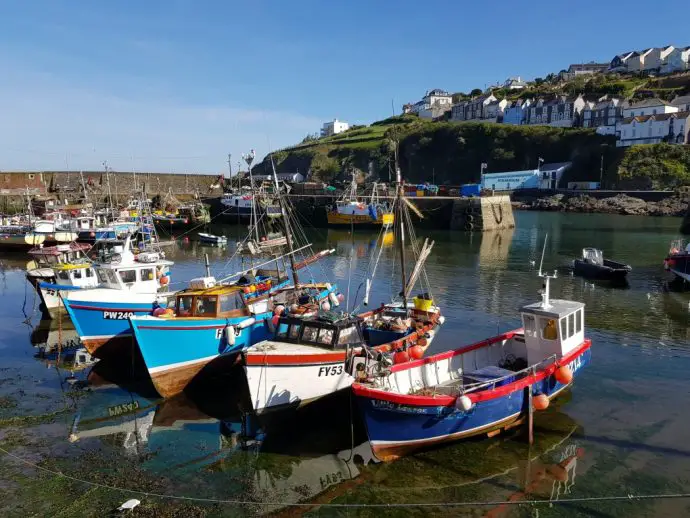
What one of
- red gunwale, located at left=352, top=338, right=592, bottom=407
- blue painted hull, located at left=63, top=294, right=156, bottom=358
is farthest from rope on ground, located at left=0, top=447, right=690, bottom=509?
blue painted hull, located at left=63, top=294, right=156, bottom=358

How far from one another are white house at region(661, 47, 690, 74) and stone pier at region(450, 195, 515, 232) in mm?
112069

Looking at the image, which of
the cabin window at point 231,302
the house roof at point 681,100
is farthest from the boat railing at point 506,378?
the house roof at point 681,100

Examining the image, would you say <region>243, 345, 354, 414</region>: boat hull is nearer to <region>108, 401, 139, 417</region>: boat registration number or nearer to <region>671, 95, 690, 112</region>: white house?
<region>108, 401, 139, 417</region>: boat registration number

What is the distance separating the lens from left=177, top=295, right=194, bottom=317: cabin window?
16672mm

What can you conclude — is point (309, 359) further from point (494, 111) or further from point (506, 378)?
point (494, 111)

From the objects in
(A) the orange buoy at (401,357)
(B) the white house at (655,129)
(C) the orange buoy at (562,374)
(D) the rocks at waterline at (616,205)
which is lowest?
(C) the orange buoy at (562,374)

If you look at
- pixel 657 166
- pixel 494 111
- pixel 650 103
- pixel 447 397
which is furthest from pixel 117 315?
pixel 494 111

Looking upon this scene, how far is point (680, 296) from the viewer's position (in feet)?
95.1

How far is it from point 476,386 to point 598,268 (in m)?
24.0

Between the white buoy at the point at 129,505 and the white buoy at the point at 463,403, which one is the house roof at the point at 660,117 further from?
Result: the white buoy at the point at 129,505

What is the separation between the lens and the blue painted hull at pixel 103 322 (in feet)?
59.3

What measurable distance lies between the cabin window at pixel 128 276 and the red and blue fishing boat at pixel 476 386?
12182 mm

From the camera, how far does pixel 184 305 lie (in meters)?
16.8

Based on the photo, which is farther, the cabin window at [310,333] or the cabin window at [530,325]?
the cabin window at [530,325]
